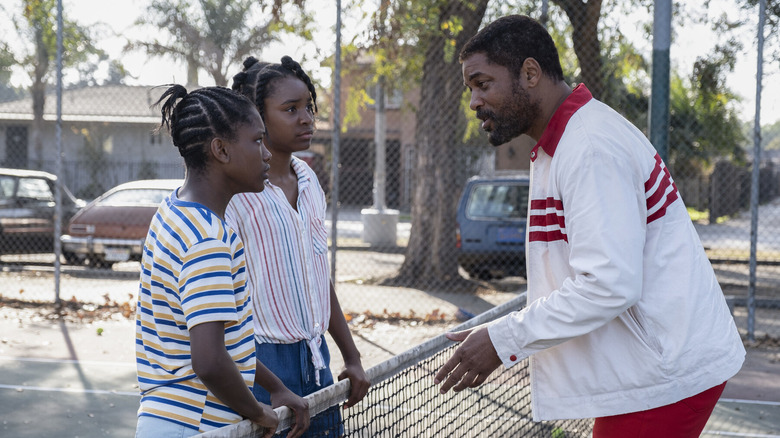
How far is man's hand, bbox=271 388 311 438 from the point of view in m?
2.64

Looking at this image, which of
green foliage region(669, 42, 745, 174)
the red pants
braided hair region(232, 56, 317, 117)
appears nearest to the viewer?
the red pants

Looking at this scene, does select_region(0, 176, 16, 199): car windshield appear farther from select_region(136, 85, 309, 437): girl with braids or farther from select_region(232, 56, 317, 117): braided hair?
select_region(136, 85, 309, 437): girl with braids

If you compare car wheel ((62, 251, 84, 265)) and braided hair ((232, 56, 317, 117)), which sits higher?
braided hair ((232, 56, 317, 117))

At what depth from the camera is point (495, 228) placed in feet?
45.8

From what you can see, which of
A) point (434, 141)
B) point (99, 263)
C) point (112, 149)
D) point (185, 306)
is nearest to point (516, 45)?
point (185, 306)

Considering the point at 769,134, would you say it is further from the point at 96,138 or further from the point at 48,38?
the point at 96,138

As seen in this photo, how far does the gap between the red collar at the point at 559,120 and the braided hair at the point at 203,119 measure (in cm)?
88

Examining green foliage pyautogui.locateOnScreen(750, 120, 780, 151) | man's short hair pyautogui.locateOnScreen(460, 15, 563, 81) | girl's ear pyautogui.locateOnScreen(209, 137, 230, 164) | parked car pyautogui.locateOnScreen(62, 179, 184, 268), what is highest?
green foliage pyautogui.locateOnScreen(750, 120, 780, 151)

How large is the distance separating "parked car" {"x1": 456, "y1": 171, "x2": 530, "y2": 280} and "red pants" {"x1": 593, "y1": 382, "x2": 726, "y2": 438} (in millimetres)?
10970

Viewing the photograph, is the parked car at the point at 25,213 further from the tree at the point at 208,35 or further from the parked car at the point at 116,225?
the tree at the point at 208,35

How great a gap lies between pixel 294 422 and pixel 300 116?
1173 millimetres

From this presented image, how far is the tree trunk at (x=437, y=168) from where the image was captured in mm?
12781

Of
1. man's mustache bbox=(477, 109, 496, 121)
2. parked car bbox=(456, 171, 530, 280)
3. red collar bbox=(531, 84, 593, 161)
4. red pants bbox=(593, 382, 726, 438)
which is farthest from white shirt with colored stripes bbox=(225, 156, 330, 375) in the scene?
parked car bbox=(456, 171, 530, 280)

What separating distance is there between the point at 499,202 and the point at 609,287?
12039 mm
